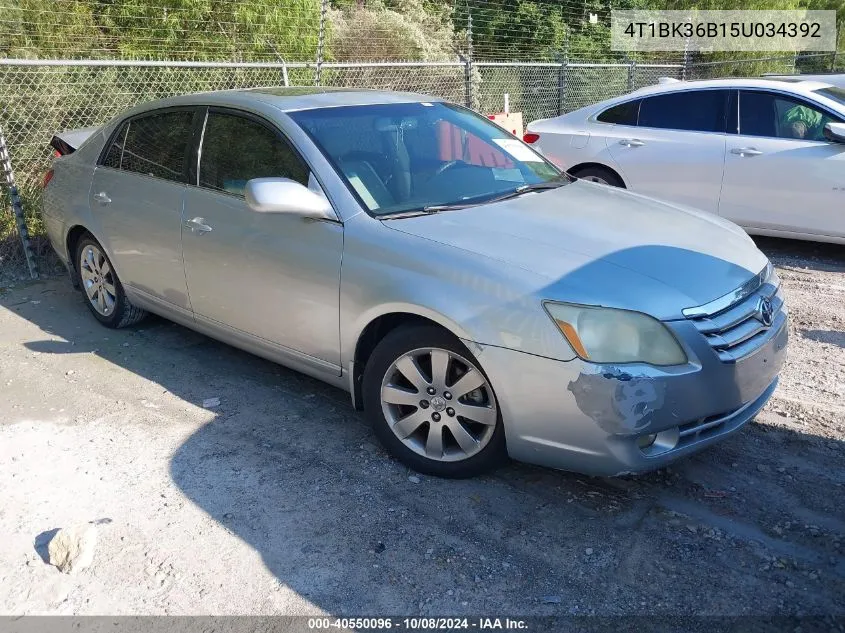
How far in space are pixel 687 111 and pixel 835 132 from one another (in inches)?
55.8

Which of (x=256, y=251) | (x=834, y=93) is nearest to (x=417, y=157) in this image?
(x=256, y=251)

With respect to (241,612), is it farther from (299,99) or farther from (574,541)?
(299,99)

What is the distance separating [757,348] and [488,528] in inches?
52.5

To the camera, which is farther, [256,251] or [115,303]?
[115,303]

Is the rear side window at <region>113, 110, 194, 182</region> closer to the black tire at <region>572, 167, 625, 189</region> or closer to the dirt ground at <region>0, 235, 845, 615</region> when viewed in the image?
the dirt ground at <region>0, 235, 845, 615</region>

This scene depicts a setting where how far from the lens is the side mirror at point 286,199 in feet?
11.5

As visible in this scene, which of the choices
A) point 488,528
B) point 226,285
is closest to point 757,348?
point 488,528

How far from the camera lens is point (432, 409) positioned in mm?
3354

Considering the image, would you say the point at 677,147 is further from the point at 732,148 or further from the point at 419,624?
the point at 419,624

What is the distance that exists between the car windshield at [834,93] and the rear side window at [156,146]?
212 inches

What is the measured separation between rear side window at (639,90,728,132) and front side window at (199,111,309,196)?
15.2 ft

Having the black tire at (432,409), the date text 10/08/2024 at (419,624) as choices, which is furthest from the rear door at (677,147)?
the date text 10/08/2024 at (419,624)

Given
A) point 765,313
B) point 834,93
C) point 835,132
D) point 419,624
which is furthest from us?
point 834,93

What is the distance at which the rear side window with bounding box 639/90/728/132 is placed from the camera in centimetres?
704
